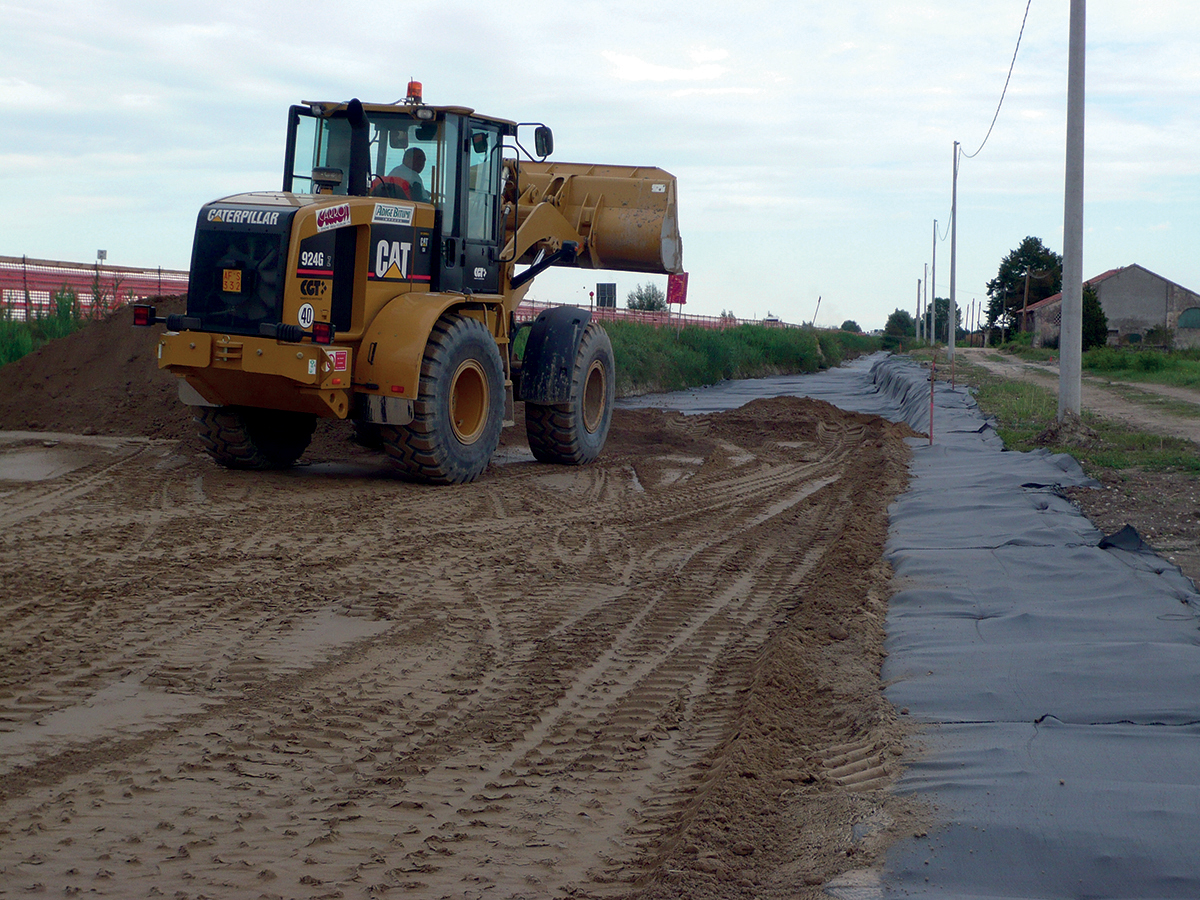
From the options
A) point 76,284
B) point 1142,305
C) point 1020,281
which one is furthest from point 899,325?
point 76,284

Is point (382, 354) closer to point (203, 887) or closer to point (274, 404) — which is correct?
point (274, 404)

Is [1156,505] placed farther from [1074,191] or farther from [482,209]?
[482,209]

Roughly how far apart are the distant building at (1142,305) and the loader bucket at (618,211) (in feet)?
202

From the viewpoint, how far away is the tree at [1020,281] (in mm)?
91206

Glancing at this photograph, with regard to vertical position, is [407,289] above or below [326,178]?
below

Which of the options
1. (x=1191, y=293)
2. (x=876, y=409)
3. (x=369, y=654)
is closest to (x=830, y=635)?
(x=369, y=654)

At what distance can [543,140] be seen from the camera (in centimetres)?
1056

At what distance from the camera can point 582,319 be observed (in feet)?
39.0

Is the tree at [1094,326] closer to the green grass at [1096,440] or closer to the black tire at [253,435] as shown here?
the green grass at [1096,440]

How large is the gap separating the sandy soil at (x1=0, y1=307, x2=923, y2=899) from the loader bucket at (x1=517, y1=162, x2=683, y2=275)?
3.52 metres

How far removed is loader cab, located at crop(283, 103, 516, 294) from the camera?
33.2ft

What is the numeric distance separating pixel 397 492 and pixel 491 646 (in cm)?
436


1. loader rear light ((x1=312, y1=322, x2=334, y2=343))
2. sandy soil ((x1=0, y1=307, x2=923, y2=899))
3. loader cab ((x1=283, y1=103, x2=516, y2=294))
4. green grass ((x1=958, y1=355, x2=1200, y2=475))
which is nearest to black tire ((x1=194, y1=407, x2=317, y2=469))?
sandy soil ((x1=0, y1=307, x2=923, y2=899))

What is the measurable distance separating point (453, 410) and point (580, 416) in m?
2.01
